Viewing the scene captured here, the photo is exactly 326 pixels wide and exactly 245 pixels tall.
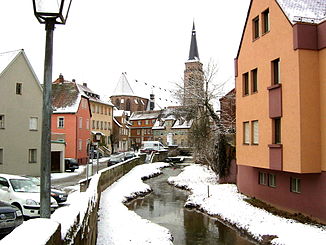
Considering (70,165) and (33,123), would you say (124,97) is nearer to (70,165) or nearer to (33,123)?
(70,165)

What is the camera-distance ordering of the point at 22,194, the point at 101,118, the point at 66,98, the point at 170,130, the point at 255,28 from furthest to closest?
the point at 170,130, the point at 101,118, the point at 66,98, the point at 255,28, the point at 22,194

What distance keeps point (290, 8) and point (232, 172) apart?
1541 cm

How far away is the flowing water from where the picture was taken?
15.3 meters

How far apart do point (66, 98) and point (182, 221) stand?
110 ft

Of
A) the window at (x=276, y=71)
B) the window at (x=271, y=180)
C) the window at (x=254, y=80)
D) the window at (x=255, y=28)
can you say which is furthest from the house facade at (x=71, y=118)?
the window at (x=276, y=71)

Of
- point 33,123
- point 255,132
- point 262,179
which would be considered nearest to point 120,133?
point 33,123

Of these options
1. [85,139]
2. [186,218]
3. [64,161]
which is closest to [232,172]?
[186,218]

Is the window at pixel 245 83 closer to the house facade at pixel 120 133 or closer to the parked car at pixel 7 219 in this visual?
the parked car at pixel 7 219

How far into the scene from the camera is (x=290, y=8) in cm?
1680

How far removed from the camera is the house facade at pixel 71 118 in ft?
153

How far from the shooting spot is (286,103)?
16062 mm

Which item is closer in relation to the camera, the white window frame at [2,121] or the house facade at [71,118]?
the white window frame at [2,121]

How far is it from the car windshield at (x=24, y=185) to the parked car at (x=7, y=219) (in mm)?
3727

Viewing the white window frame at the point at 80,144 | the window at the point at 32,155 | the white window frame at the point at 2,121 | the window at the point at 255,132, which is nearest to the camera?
the window at the point at 255,132
